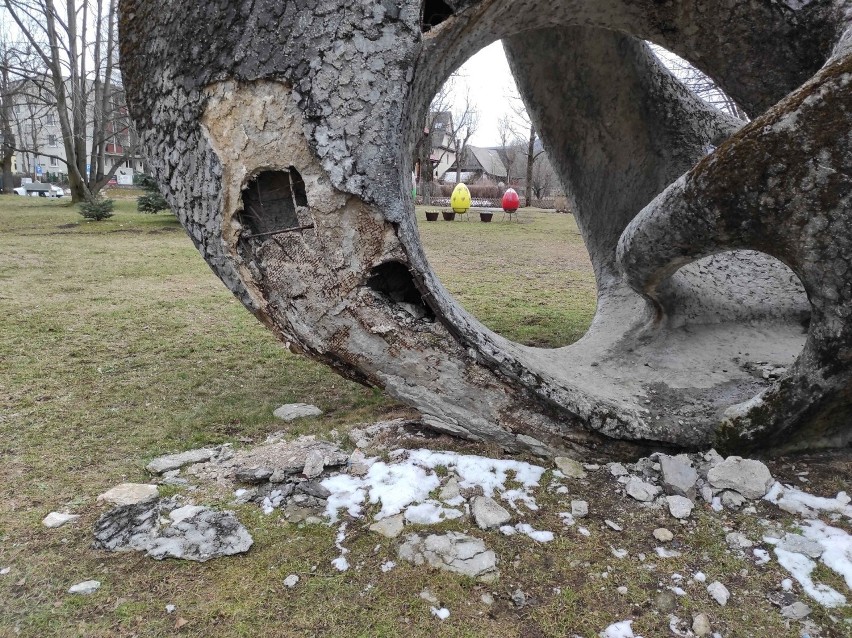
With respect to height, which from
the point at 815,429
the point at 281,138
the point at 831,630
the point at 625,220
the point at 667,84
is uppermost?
the point at 667,84

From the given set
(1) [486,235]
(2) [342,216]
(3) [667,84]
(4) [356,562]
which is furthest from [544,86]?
(1) [486,235]

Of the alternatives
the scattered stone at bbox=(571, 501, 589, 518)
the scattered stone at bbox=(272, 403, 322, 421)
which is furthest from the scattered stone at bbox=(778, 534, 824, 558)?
the scattered stone at bbox=(272, 403, 322, 421)

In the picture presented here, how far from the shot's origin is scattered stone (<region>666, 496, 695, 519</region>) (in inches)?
92.7

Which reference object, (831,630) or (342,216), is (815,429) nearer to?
(831,630)

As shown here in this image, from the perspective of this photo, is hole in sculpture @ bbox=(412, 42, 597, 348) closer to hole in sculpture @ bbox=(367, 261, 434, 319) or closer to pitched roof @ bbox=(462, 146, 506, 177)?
hole in sculpture @ bbox=(367, 261, 434, 319)

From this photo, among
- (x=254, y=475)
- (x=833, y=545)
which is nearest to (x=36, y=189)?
(x=254, y=475)

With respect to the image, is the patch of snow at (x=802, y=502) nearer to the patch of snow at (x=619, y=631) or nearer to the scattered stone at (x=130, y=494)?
the patch of snow at (x=619, y=631)

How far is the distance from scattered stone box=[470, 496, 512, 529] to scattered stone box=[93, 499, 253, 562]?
0.84 m

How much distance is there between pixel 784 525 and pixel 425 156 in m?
25.5

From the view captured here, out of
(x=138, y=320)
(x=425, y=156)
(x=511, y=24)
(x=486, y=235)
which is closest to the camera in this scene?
(x=511, y=24)

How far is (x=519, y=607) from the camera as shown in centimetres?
195

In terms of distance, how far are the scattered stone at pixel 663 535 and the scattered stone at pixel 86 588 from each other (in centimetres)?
193

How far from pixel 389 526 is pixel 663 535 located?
39.8 inches

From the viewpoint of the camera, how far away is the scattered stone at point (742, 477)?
2449 mm
